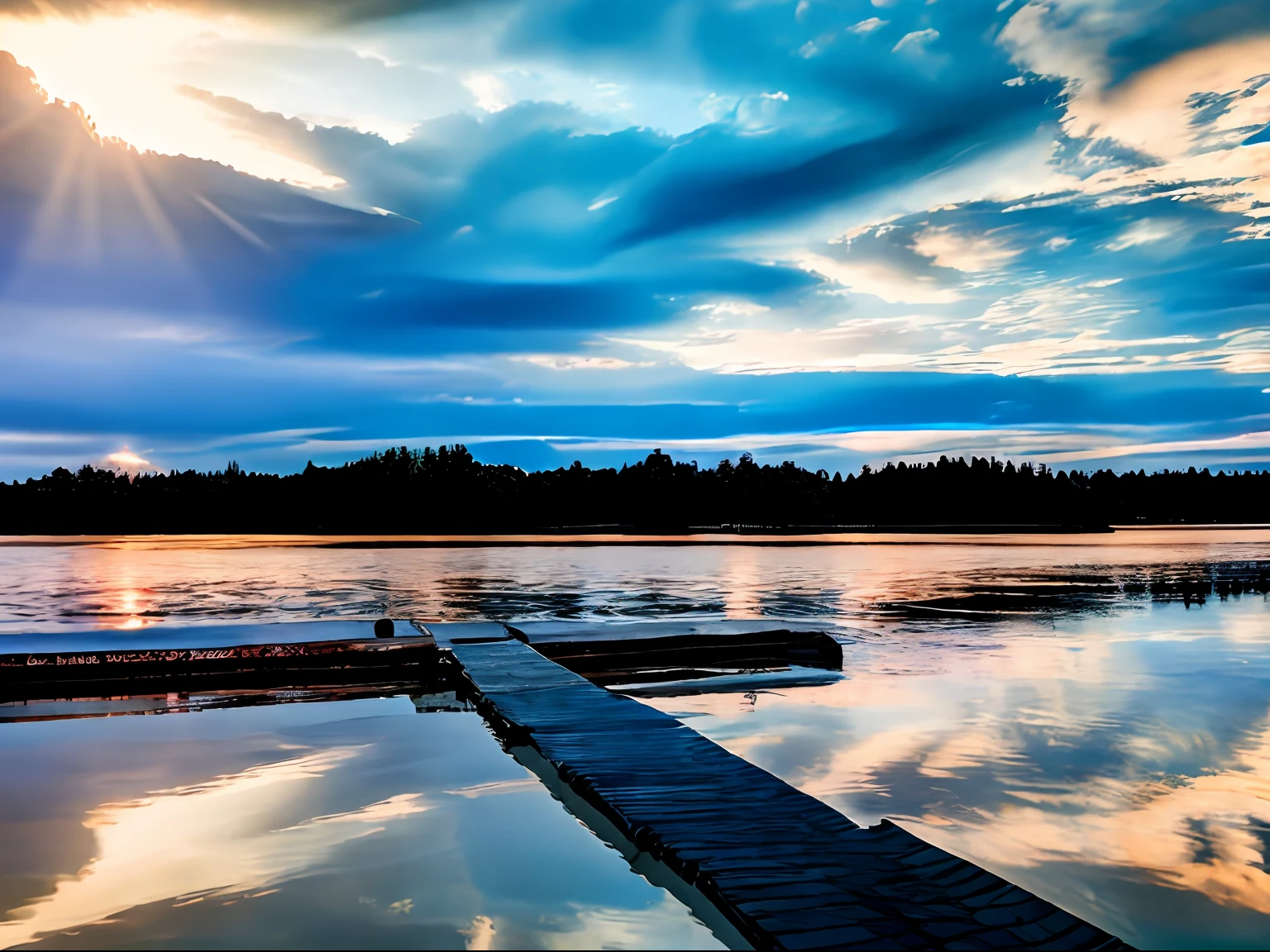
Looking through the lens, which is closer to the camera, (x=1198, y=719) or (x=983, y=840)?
(x=983, y=840)

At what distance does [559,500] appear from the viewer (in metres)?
133

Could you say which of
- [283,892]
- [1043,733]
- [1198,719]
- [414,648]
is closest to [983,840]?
[1043,733]

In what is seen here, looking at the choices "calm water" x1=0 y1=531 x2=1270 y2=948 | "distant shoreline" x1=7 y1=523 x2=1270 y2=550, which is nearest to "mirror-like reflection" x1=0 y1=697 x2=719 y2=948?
"calm water" x1=0 y1=531 x2=1270 y2=948

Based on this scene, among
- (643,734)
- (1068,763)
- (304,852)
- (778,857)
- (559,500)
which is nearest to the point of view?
(778,857)

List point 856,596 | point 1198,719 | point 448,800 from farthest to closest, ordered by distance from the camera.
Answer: point 856,596
point 1198,719
point 448,800

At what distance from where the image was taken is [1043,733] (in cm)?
1013

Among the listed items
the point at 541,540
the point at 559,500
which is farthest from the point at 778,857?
the point at 559,500

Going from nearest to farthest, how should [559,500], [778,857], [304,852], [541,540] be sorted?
A: [778,857] < [304,852] < [541,540] < [559,500]

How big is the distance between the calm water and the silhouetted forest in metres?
105

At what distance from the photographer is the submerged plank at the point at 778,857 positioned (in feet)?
14.1

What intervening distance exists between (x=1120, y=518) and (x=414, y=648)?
533 feet

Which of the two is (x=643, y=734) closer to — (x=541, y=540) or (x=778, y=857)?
(x=778, y=857)

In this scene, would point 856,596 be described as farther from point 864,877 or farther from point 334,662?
point 864,877

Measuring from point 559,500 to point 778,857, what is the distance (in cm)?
12827
